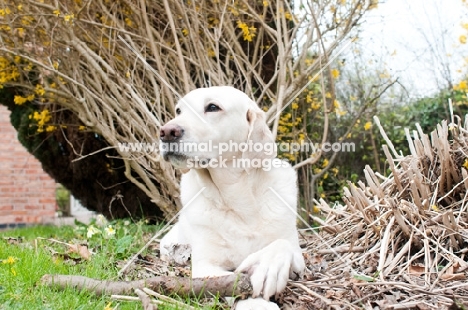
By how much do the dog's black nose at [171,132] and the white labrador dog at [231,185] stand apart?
0.07 metres

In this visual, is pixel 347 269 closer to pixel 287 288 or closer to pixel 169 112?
pixel 287 288

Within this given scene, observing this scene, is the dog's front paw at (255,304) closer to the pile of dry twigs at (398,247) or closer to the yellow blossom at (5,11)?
the pile of dry twigs at (398,247)

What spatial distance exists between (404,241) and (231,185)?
1.12 m

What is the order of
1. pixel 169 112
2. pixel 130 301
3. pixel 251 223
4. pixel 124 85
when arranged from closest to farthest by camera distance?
1. pixel 130 301
2. pixel 251 223
3. pixel 124 85
4. pixel 169 112

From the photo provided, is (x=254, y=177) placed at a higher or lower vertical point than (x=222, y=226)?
higher

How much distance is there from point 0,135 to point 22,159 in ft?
2.06

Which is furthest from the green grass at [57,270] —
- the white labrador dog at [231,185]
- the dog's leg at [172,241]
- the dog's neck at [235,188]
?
the dog's neck at [235,188]

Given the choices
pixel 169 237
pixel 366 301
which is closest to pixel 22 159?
pixel 169 237

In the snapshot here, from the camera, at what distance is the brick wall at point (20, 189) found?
31.8ft

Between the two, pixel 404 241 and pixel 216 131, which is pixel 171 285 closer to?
pixel 216 131

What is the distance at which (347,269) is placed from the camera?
3004mm

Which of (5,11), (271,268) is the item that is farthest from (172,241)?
(5,11)

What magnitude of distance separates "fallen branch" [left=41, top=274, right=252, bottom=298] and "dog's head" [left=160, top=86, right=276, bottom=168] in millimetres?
673

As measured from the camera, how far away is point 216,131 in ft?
9.27
